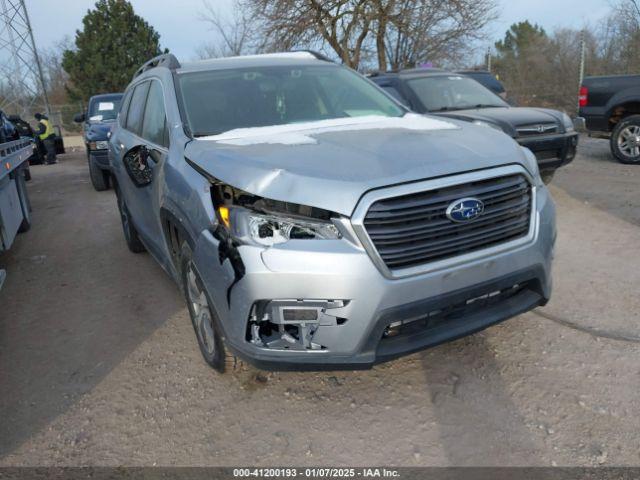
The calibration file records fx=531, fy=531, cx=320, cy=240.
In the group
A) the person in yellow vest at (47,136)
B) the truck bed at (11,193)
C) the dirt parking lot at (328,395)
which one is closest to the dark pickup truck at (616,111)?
the dirt parking lot at (328,395)

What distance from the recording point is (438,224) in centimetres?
253

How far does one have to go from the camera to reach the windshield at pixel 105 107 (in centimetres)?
1172

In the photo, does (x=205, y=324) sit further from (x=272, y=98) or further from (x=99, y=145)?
(x=99, y=145)

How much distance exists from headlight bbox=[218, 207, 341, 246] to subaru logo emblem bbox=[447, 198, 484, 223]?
574 millimetres

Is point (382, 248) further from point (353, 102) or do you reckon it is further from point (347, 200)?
point (353, 102)

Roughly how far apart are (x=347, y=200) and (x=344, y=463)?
47.9 inches

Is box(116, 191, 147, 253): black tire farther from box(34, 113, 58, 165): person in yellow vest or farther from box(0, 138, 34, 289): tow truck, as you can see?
box(34, 113, 58, 165): person in yellow vest

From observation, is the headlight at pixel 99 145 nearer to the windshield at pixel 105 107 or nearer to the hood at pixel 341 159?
the windshield at pixel 105 107

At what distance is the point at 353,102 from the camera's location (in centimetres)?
406

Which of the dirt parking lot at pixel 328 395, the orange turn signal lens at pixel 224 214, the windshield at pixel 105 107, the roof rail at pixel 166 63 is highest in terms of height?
the roof rail at pixel 166 63

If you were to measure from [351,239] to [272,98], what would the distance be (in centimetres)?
183

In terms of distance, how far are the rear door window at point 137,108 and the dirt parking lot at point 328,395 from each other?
1.49 meters

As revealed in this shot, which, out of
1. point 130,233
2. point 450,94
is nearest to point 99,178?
point 130,233

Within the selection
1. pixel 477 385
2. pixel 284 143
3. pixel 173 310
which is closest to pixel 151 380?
pixel 173 310
